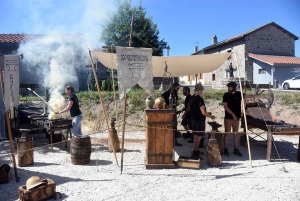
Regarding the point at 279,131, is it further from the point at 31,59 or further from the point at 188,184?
the point at 31,59

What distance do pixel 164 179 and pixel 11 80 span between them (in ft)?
11.4

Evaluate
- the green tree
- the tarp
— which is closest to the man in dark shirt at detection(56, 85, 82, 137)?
the tarp

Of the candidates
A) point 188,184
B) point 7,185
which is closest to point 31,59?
point 7,185

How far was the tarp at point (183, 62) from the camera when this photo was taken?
6.55 metres

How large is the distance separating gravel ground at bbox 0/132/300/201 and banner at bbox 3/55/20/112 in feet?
4.59

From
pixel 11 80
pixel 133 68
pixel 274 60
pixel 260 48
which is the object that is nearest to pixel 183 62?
pixel 133 68

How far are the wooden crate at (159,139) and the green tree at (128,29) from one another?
16.2 m

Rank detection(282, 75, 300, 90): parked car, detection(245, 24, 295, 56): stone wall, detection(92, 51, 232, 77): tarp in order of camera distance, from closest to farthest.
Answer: detection(92, 51, 232, 77): tarp < detection(282, 75, 300, 90): parked car < detection(245, 24, 295, 56): stone wall

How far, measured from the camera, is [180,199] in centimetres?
389

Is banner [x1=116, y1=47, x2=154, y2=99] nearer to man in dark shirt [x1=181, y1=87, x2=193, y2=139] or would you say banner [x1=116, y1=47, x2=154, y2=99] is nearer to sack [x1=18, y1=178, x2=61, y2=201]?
sack [x1=18, y1=178, x2=61, y2=201]

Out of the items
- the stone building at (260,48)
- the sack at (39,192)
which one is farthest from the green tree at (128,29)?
the sack at (39,192)

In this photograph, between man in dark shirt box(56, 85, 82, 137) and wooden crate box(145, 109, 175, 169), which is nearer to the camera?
wooden crate box(145, 109, 175, 169)

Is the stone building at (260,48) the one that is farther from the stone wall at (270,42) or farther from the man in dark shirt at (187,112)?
the man in dark shirt at (187,112)

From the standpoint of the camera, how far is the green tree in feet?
70.4
